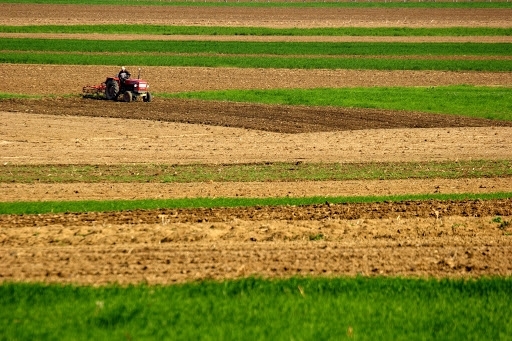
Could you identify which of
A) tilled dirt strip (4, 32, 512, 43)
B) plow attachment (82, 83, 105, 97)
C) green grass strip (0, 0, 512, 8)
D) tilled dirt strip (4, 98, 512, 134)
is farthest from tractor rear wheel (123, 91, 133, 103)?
green grass strip (0, 0, 512, 8)

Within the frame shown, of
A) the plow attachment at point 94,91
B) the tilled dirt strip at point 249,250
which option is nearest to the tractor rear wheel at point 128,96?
the plow attachment at point 94,91

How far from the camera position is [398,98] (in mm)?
40281

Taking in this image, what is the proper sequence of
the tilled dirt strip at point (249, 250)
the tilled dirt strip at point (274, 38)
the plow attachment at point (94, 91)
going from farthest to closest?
the tilled dirt strip at point (274, 38) → the plow attachment at point (94, 91) → the tilled dirt strip at point (249, 250)

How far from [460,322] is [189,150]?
16.9 meters

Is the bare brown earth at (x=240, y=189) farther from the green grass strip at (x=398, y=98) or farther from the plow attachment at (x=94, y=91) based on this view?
the green grass strip at (x=398, y=98)

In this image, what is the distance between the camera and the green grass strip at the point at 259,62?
50.3 m

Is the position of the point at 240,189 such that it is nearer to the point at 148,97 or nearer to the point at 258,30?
the point at 148,97

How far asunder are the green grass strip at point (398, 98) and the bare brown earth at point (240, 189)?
5.88 feet

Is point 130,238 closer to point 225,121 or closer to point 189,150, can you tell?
point 189,150

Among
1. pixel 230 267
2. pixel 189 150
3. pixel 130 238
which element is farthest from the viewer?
pixel 189 150

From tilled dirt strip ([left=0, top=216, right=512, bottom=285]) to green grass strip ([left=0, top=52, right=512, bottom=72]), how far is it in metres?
32.9

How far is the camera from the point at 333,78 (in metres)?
46.6

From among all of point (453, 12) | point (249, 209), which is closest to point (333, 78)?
point (249, 209)

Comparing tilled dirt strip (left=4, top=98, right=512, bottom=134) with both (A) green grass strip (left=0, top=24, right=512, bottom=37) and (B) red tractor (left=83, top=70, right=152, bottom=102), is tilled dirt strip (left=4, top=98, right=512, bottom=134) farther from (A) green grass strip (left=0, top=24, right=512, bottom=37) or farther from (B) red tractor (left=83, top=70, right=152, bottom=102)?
(A) green grass strip (left=0, top=24, right=512, bottom=37)
